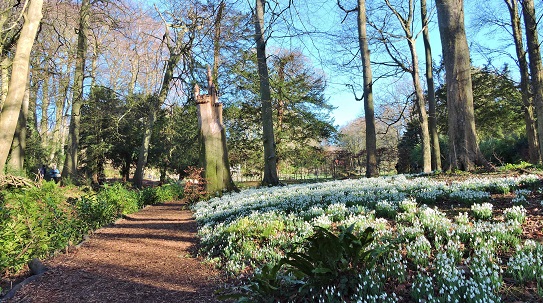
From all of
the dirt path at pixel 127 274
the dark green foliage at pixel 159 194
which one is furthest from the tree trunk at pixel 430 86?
the dirt path at pixel 127 274

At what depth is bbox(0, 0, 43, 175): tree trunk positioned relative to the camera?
26.2ft

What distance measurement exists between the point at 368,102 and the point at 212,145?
7.15 metres

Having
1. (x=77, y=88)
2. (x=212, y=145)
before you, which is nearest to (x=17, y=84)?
(x=212, y=145)

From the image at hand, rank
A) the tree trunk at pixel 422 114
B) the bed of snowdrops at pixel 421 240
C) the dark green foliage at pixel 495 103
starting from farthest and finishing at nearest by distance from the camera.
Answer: the dark green foliage at pixel 495 103
the tree trunk at pixel 422 114
the bed of snowdrops at pixel 421 240

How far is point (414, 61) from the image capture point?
18.2m

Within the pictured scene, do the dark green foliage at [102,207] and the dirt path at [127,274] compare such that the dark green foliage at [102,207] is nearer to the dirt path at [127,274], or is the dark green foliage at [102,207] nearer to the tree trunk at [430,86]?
the dirt path at [127,274]

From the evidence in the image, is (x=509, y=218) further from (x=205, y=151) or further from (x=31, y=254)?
(x=205, y=151)

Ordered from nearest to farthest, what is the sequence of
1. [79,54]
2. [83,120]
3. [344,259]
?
[344,259]
[79,54]
[83,120]

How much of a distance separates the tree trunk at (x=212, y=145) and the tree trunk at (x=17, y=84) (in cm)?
577

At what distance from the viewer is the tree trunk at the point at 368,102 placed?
579 inches

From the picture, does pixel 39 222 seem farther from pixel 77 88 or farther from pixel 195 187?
pixel 77 88

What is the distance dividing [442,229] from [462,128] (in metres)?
5.52

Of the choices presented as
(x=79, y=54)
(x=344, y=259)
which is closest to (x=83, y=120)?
(x=79, y=54)

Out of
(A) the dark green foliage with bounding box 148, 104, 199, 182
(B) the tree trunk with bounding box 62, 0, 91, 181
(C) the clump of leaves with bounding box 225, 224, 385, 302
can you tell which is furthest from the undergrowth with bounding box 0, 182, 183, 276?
(A) the dark green foliage with bounding box 148, 104, 199, 182
